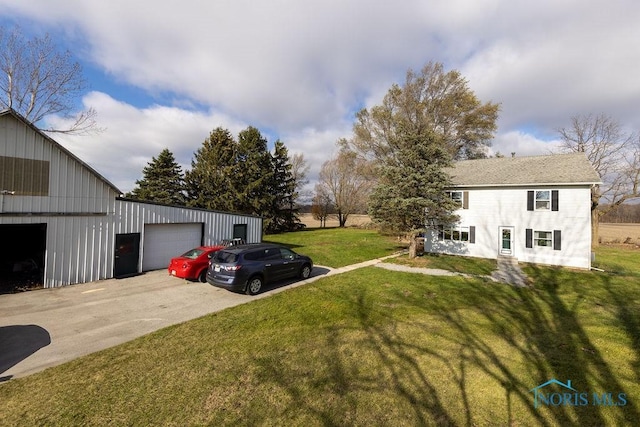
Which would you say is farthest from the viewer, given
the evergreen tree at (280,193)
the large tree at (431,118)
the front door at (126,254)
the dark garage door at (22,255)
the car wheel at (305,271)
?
the evergreen tree at (280,193)

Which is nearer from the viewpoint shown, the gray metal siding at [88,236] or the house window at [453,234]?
the gray metal siding at [88,236]

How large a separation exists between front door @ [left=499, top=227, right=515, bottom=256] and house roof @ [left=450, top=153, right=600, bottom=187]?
9.78 feet

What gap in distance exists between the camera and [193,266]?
438 inches

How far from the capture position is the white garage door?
13344mm

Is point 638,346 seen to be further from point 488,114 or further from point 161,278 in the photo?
point 488,114

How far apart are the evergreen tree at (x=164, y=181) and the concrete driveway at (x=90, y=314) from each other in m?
23.9

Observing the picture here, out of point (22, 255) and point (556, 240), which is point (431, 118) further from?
point (22, 255)

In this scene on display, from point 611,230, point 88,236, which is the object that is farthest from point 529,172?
point 611,230

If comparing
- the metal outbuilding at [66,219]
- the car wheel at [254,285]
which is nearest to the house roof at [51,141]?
the metal outbuilding at [66,219]

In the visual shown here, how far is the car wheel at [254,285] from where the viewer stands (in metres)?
9.98

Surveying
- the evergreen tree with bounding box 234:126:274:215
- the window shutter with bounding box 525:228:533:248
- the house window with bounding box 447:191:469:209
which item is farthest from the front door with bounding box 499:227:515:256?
the evergreen tree with bounding box 234:126:274:215

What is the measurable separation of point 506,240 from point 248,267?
16.8 meters

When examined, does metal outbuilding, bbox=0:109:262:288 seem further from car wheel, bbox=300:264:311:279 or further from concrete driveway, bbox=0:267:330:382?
car wheel, bbox=300:264:311:279

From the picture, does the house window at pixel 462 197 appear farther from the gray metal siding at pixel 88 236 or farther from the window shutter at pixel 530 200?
the gray metal siding at pixel 88 236
